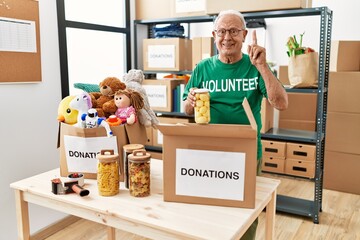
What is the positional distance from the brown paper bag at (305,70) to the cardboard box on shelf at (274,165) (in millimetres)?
824

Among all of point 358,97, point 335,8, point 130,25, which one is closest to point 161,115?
point 130,25

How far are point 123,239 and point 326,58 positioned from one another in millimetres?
2062

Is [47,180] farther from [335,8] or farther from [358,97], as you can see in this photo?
[335,8]

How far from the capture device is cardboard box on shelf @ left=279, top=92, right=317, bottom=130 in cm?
383

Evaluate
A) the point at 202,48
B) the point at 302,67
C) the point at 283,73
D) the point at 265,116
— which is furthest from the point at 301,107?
the point at 202,48

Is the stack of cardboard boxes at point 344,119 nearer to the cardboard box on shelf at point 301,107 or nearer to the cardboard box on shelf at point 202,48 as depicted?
the cardboard box on shelf at point 301,107

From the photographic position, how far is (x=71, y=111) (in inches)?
57.4

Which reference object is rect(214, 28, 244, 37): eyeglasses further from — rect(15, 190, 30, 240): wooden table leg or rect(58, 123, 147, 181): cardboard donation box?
rect(15, 190, 30, 240): wooden table leg

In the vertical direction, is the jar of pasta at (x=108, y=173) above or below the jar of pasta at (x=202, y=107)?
below

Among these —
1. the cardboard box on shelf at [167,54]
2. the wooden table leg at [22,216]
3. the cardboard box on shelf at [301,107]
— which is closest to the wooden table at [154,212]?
the wooden table leg at [22,216]

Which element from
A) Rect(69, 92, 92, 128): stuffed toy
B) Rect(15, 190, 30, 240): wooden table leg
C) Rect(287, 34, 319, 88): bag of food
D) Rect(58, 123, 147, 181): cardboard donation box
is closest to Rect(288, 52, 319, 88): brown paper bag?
Rect(287, 34, 319, 88): bag of food

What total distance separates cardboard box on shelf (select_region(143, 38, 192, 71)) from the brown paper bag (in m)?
0.98

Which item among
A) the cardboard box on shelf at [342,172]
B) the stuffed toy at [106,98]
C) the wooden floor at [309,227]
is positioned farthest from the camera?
the cardboard box on shelf at [342,172]

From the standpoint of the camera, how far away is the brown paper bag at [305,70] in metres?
2.76
